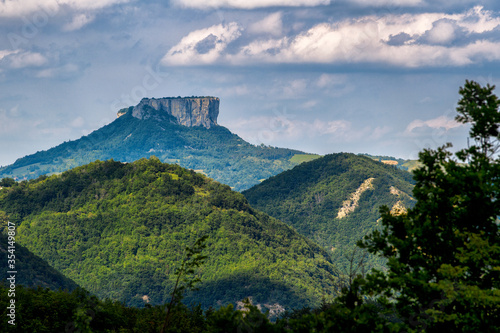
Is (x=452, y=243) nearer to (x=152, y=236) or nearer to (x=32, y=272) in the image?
(x=32, y=272)

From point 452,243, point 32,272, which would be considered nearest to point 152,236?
point 32,272

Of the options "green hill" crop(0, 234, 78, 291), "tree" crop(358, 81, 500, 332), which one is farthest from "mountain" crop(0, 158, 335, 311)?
"tree" crop(358, 81, 500, 332)

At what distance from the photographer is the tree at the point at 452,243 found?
85.7 feet

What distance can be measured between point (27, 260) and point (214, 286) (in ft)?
A: 182

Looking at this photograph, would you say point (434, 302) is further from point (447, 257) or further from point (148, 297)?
point (148, 297)

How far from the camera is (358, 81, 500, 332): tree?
1028 inches

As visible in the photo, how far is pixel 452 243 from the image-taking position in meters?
28.5

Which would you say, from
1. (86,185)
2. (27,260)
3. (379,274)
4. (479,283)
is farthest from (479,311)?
(86,185)

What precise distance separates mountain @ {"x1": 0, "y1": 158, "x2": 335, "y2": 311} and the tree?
13219 centimetres

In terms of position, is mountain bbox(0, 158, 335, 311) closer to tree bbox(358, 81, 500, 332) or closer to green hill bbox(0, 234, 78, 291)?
green hill bbox(0, 234, 78, 291)

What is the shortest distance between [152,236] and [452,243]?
6241 inches

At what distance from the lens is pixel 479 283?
2716cm

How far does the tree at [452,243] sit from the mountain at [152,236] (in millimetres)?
132193

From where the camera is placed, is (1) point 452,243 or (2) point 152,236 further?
(2) point 152,236
